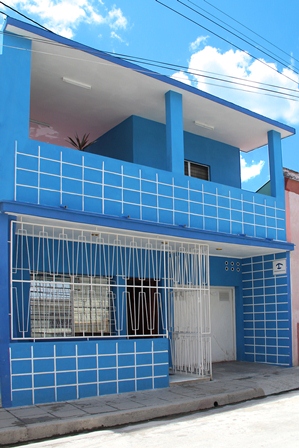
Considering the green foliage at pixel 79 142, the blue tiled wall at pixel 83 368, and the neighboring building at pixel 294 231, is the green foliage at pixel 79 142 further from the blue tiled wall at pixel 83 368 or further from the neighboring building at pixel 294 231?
the neighboring building at pixel 294 231

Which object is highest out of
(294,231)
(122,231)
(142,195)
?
(142,195)

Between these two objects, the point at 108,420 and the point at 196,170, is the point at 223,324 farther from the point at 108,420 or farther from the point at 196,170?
the point at 108,420

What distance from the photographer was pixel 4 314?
8.07m

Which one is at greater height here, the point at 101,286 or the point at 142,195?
the point at 142,195

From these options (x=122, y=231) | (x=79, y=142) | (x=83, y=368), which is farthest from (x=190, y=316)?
(x=79, y=142)

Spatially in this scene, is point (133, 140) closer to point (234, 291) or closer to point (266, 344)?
point (234, 291)

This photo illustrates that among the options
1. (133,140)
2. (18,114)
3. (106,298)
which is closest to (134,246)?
(106,298)

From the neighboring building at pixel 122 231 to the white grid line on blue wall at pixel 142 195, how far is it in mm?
27

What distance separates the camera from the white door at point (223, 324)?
13961 millimetres

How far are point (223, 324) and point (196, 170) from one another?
14.2 feet

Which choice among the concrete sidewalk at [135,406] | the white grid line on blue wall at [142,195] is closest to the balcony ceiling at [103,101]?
the white grid line on blue wall at [142,195]

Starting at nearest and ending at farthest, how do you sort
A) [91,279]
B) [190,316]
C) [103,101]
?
[91,279] → [190,316] → [103,101]

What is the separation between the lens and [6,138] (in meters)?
8.64

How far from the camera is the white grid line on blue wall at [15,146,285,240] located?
8852 mm
